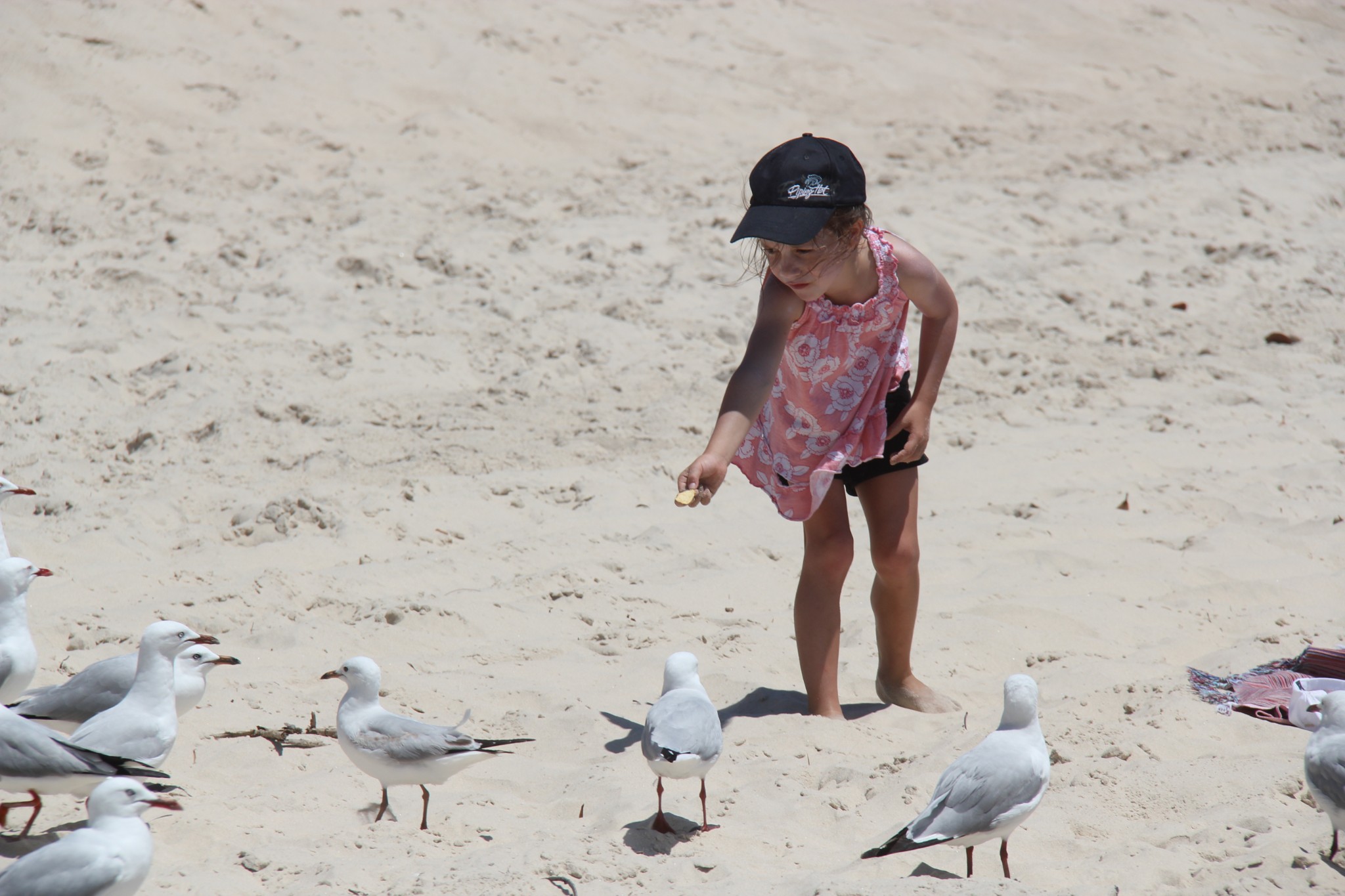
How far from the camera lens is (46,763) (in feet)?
8.46

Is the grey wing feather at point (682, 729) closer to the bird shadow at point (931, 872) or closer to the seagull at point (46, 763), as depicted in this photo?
the bird shadow at point (931, 872)

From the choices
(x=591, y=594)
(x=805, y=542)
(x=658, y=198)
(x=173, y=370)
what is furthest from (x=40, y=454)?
(x=658, y=198)

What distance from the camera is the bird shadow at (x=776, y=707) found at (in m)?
3.68

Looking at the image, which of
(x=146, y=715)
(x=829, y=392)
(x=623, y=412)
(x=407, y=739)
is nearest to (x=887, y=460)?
(x=829, y=392)

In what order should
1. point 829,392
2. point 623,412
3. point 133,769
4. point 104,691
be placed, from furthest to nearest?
point 623,412, point 829,392, point 104,691, point 133,769

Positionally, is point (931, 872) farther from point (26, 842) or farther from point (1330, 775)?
point (26, 842)

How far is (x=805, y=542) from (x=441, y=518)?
70.8 inches

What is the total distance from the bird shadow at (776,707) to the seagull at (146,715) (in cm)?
154

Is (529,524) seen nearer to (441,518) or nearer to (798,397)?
(441,518)

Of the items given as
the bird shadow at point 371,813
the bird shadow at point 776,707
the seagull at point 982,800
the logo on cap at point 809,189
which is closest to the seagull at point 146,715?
the bird shadow at point 371,813

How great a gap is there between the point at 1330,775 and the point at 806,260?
1.71 m

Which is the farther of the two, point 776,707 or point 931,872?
point 776,707

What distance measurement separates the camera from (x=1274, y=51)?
11023mm

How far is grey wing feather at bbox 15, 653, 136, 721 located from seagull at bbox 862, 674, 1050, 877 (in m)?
1.90
